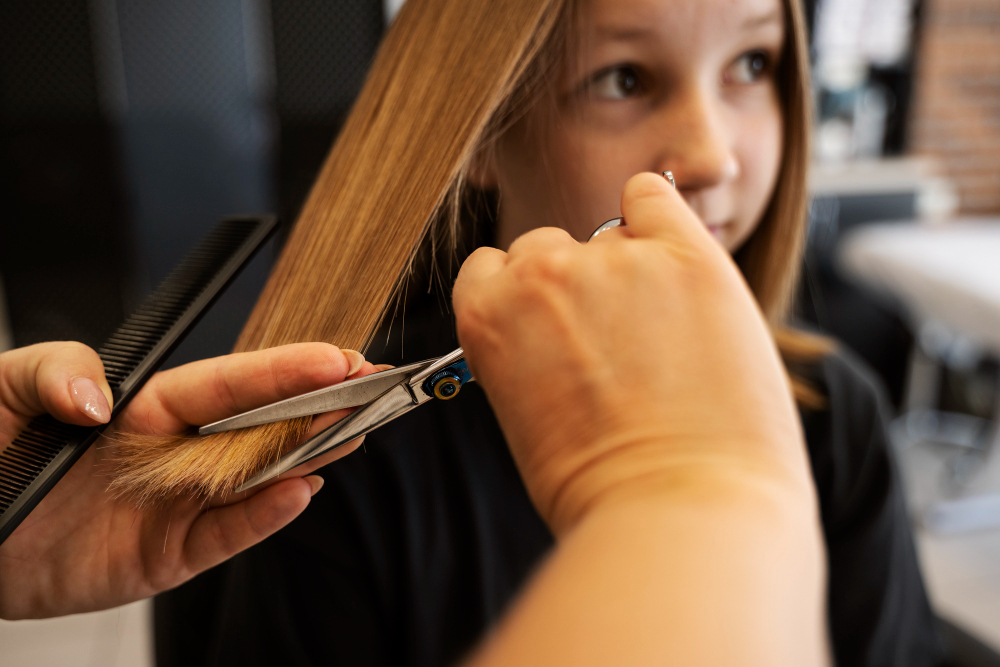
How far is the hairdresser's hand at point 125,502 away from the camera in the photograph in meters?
0.36

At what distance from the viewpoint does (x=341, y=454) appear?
36 cm

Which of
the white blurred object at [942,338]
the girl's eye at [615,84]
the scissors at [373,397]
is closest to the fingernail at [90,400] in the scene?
the scissors at [373,397]

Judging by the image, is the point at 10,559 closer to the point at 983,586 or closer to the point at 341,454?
the point at 341,454

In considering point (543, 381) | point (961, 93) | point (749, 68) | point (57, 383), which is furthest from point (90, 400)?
point (961, 93)

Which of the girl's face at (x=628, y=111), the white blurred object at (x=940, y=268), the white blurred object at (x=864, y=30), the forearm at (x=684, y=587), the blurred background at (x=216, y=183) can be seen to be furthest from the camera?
the white blurred object at (x=864, y=30)

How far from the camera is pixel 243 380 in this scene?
0.38 meters

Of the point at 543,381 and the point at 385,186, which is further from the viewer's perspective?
the point at 385,186

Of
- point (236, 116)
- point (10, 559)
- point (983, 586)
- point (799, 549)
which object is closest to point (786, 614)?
point (799, 549)

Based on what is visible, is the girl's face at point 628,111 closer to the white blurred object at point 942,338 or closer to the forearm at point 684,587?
the forearm at point 684,587

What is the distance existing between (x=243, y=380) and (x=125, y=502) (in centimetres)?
15

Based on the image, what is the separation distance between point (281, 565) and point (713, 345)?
43 centimetres

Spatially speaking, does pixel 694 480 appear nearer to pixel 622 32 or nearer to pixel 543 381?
pixel 543 381

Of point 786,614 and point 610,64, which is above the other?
point 610,64

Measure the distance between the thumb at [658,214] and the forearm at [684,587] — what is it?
0.10m
